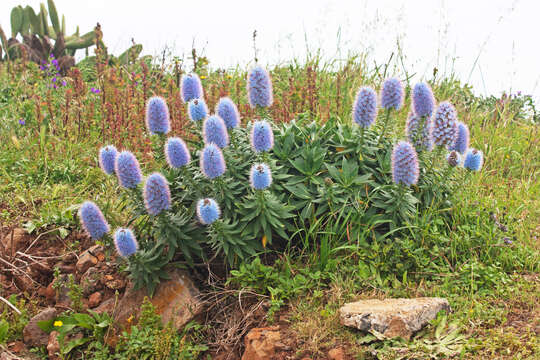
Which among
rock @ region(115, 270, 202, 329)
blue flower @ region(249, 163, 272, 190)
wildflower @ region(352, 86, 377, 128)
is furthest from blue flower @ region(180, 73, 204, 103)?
rock @ region(115, 270, 202, 329)

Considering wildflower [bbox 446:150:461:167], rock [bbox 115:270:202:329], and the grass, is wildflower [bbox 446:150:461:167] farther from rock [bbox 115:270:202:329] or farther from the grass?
rock [bbox 115:270:202:329]

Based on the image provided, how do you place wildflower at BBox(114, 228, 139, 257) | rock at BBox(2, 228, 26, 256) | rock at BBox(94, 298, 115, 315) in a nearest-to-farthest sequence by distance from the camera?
wildflower at BBox(114, 228, 139, 257) < rock at BBox(94, 298, 115, 315) < rock at BBox(2, 228, 26, 256)

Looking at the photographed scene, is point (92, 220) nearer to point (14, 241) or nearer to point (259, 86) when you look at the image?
point (259, 86)

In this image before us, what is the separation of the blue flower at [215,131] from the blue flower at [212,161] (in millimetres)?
165

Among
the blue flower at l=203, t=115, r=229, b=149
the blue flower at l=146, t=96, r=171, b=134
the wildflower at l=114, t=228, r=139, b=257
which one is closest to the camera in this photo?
the wildflower at l=114, t=228, r=139, b=257

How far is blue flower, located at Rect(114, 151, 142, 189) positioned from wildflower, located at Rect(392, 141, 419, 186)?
5.83ft

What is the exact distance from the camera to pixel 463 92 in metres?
8.66

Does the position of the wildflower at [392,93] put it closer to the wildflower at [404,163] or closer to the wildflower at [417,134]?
the wildflower at [417,134]

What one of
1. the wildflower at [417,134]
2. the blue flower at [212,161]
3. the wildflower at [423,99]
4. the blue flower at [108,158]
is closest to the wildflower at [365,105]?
the wildflower at [423,99]

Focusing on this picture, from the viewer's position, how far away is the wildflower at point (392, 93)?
3.67m

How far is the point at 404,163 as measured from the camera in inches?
135

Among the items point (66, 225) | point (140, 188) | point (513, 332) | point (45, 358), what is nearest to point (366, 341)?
point (513, 332)

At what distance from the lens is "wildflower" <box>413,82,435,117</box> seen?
143 inches

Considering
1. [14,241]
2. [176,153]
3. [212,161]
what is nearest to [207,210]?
[212,161]
